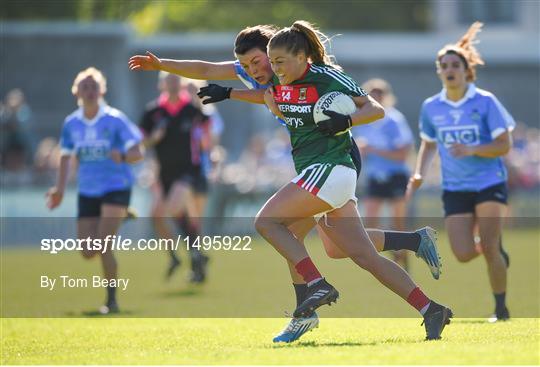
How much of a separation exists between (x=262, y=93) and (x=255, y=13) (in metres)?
38.7

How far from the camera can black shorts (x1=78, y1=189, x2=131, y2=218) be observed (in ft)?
39.2

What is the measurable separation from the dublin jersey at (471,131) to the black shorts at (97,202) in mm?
3264

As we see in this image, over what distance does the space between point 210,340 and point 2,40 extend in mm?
21946

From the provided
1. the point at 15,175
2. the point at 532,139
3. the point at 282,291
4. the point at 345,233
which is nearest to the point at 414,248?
the point at 345,233

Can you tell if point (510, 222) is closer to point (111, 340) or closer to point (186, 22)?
point (111, 340)

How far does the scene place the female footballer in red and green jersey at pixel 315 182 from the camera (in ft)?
26.2

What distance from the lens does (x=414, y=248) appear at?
862cm

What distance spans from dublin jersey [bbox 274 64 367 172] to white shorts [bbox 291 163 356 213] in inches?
2.2

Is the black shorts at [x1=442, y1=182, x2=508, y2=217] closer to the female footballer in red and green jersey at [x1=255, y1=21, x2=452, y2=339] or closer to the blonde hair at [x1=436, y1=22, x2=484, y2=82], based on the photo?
the blonde hair at [x1=436, y1=22, x2=484, y2=82]

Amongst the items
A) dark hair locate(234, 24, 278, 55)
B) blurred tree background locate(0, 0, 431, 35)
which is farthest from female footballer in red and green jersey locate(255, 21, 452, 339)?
blurred tree background locate(0, 0, 431, 35)

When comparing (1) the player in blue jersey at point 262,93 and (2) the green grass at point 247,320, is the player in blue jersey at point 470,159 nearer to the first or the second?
(2) the green grass at point 247,320

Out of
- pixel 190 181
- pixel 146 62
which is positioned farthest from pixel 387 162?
pixel 146 62

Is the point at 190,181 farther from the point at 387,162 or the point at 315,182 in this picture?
the point at 315,182

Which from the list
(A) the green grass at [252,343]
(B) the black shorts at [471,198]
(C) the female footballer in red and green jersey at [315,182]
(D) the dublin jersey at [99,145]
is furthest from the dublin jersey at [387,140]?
(C) the female footballer in red and green jersey at [315,182]
